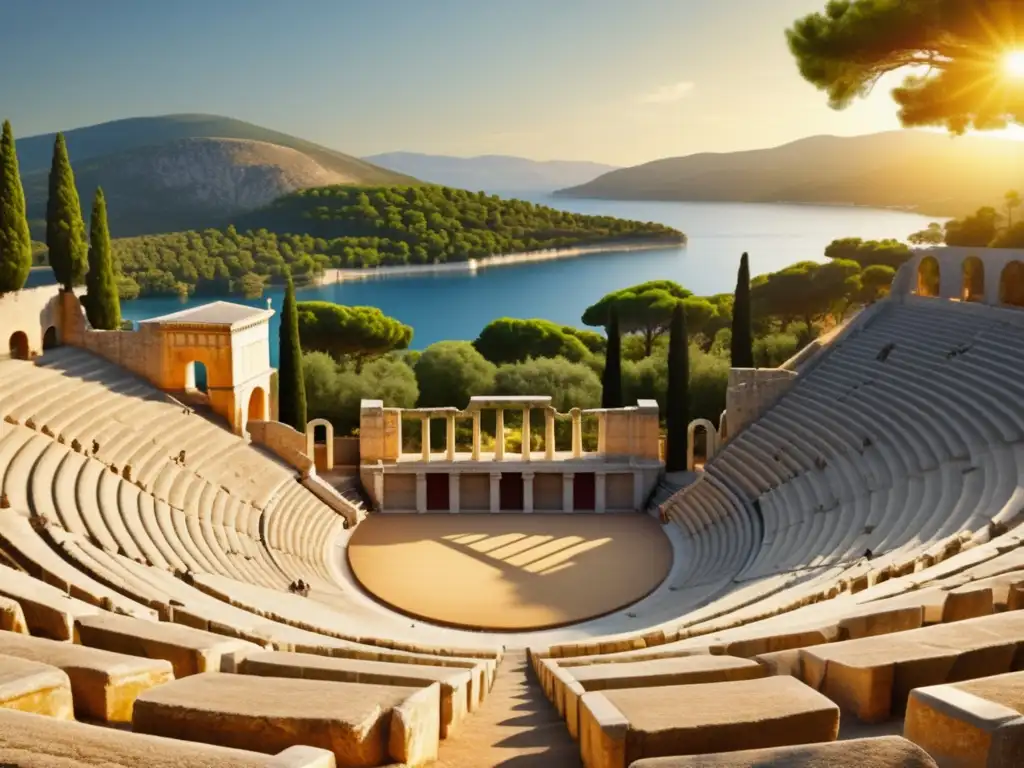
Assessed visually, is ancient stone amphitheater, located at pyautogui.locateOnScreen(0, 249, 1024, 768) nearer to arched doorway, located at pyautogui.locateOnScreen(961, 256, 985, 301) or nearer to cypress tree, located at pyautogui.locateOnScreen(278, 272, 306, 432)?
arched doorway, located at pyautogui.locateOnScreen(961, 256, 985, 301)

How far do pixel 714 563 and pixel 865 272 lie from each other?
974 inches

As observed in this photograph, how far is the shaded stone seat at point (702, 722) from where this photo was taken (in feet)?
11.5

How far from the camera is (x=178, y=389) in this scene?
24.4 m

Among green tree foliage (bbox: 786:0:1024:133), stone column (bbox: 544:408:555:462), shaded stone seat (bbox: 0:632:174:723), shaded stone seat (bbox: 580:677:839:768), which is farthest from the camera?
stone column (bbox: 544:408:555:462)

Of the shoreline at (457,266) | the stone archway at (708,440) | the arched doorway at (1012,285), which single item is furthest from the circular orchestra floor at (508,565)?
the shoreline at (457,266)

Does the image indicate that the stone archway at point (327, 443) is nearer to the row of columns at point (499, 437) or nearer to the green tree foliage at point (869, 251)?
the row of columns at point (499, 437)

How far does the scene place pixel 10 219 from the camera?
2202 cm

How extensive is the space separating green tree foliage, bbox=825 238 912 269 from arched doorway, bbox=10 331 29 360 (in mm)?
33483

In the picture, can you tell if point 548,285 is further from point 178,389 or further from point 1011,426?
point 1011,426

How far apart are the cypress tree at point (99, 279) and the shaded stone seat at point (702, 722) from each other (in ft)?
79.6

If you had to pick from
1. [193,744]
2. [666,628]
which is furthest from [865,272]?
[193,744]

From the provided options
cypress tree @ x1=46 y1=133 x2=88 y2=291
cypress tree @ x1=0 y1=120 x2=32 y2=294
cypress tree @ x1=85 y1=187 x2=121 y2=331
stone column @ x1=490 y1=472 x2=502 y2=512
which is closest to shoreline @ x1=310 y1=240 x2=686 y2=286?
cypress tree @ x1=85 y1=187 x2=121 y2=331

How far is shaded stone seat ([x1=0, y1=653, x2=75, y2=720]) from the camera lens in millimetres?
3789

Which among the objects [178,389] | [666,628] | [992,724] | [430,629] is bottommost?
[430,629]
